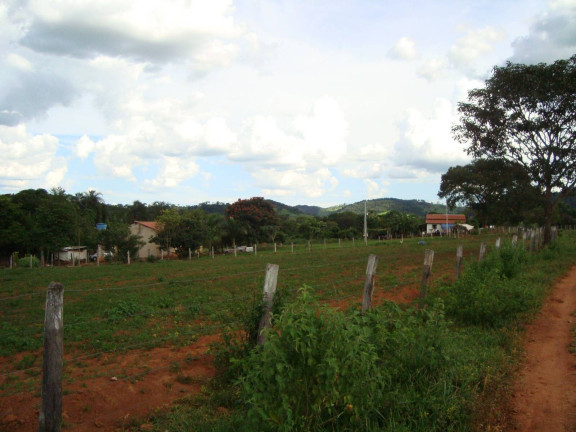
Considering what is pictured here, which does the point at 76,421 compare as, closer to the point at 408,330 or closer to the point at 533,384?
the point at 408,330

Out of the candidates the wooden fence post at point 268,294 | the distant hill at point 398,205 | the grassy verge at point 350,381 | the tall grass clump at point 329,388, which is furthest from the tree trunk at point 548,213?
the distant hill at point 398,205

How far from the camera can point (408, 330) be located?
17.4 ft

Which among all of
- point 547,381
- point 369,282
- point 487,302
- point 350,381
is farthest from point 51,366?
point 487,302

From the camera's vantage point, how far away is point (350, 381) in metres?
3.94

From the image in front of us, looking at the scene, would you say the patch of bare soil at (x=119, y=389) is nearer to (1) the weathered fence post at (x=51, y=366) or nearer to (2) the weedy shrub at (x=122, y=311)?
(1) the weathered fence post at (x=51, y=366)

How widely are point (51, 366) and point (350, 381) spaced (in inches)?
111

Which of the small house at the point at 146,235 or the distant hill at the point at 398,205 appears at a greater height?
the distant hill at the point at 398,205

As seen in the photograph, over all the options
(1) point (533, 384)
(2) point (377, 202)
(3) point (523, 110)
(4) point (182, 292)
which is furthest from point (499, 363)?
(2) point (377, 202)

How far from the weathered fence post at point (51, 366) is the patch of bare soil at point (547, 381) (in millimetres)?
4484

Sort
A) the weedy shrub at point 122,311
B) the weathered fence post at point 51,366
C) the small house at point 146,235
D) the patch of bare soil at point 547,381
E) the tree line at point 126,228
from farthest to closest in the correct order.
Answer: the small house at point 146,235
the tree line at point 126,228
the weedy shrub at point 122,311
the patch of bare soil at point 547,381
the weathered fence post at point 51,366

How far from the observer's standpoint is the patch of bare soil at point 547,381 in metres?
4.64

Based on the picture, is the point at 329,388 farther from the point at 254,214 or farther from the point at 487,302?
the point at 254,214

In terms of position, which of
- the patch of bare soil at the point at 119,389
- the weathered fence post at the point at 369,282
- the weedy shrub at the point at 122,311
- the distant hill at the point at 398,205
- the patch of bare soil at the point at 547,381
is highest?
the distant hill at the point at 398,205

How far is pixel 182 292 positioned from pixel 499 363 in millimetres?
10948
